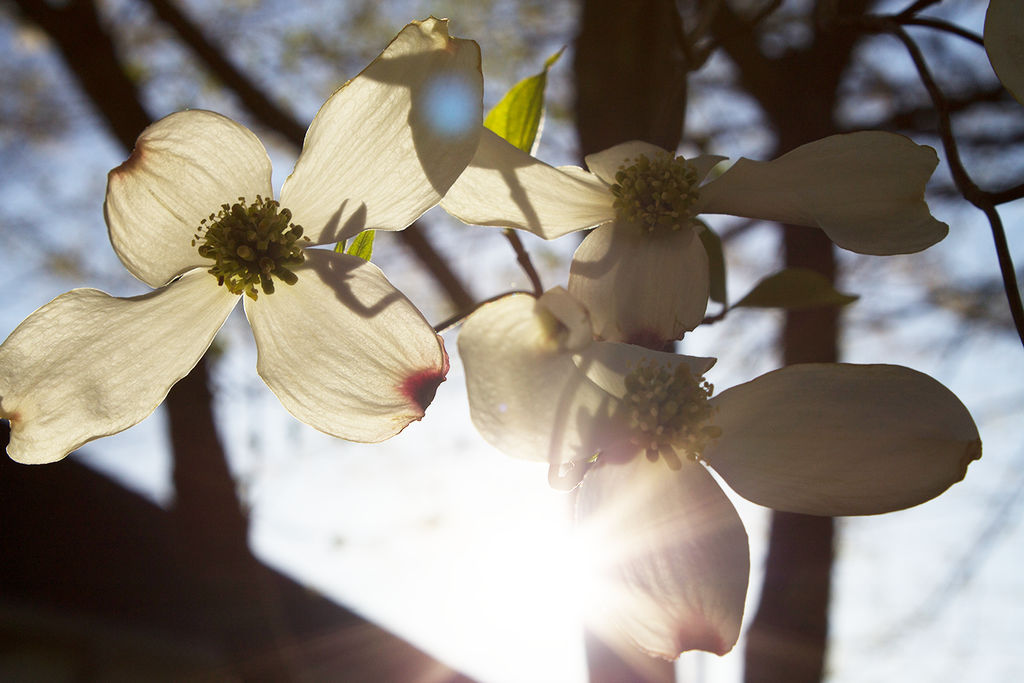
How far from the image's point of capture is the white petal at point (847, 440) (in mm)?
290

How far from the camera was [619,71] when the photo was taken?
2.17ft

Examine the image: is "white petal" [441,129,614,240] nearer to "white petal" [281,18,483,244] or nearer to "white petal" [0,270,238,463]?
"white petal" [281,18,483,244]

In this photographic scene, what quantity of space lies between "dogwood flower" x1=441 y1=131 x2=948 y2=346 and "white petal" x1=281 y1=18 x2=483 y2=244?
0.9 inches

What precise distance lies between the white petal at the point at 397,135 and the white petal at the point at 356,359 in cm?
3

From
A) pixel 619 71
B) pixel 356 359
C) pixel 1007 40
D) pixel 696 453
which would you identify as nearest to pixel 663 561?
pixel 696 453

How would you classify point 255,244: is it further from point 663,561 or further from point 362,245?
point 663,561

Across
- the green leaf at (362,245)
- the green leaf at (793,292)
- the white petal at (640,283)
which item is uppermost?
the green leaf at (793,292)

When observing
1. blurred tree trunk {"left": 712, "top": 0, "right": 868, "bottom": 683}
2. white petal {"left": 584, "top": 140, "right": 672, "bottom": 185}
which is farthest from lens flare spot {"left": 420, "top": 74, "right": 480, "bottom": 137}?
blurred tree trunk {"left": 712, "top": 0, "right": 868, "bottom": 683}

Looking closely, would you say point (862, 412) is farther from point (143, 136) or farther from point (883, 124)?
point (883, 124)

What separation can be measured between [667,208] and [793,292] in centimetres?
24

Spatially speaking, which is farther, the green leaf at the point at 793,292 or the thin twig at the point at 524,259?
the green leaf at the point at 793,292

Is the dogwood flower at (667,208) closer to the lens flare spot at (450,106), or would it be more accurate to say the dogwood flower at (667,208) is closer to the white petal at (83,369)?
the lens flare spot at (450,106)

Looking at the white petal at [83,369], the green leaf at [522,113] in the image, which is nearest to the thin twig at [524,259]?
the green leaf at [522,113]

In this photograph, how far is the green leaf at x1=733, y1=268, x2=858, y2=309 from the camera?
54 cm
